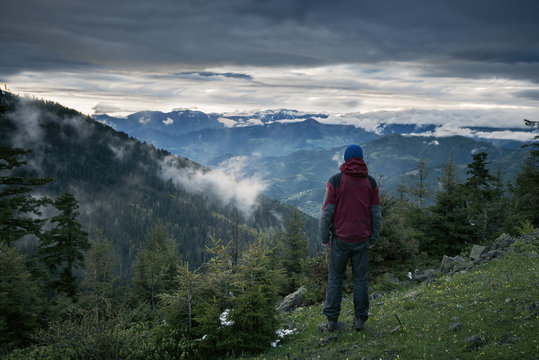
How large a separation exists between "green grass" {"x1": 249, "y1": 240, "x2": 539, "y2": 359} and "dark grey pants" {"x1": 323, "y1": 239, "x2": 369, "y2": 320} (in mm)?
794

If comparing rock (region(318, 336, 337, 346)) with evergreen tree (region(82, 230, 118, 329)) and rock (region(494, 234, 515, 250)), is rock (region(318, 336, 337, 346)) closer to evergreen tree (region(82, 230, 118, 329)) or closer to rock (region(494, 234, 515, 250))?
evergreen tree (region(82, 230, 118, 329))

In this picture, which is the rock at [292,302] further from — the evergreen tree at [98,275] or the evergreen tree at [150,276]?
the evergreen tree at [150,276]

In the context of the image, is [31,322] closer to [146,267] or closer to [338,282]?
[146,267]

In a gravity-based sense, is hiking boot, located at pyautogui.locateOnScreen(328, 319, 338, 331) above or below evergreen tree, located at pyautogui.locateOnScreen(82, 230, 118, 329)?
above

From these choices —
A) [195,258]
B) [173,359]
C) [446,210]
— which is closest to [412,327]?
[173,359]

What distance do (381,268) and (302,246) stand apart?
2585cm

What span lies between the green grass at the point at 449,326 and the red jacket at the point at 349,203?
8.28ft

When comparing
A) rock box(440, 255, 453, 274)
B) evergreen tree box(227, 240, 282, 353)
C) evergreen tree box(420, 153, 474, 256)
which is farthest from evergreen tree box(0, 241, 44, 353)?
evergreen tree box(420, 153, 474, 256)

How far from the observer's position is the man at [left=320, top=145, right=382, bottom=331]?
7914mm

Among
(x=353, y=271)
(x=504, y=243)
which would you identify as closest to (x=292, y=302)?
(x=353, y=271)

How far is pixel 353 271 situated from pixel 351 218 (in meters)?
1.52

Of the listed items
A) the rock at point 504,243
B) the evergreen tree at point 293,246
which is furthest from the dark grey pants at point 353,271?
the evergreen tree at point 293,246

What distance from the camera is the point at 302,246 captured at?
138 feet

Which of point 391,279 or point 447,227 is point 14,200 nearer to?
point 391,279
